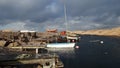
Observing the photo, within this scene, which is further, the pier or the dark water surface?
the dark water surface

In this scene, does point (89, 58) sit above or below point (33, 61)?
below

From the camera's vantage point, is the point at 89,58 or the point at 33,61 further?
the point at 89,58

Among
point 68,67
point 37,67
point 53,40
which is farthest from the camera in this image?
point 53,40

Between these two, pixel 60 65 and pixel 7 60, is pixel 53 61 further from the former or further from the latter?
pixel 7 60

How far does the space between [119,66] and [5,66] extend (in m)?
39.2

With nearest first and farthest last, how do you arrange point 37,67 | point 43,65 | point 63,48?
point 43,65 < point 37,67 < point 63,48

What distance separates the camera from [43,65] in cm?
3819

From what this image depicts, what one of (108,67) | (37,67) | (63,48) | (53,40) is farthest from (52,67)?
(53,40)

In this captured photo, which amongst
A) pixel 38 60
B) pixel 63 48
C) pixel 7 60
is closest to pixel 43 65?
pixel 38 60

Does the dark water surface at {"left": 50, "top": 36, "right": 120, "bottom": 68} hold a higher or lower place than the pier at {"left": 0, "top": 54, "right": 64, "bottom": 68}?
lower

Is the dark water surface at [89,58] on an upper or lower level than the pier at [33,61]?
A: lower

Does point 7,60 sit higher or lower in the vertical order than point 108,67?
higher

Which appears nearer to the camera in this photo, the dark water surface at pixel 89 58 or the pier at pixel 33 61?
the pier at pixel 33 61

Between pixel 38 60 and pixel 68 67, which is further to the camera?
pixel 68 67
